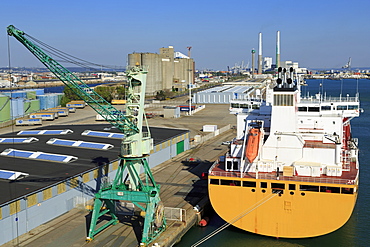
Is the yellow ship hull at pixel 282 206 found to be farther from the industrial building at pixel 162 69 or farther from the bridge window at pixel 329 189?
the industrial building at pixel 162 69

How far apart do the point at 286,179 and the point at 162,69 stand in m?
119

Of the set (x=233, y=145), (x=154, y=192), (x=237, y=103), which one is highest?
(x=237, y=103)

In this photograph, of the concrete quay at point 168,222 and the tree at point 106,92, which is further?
the tree at point 106,92

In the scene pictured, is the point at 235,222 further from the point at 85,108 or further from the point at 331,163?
the point at 85,108

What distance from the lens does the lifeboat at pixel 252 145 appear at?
79.2 ft

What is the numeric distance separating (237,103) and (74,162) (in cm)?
1409

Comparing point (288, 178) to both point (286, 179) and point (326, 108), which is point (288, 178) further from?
point (326, 108)

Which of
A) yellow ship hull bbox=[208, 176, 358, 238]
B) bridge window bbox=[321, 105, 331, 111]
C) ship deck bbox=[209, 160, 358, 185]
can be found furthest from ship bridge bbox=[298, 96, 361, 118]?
yellow ship hull bbox=[208, 176, 358, 238]

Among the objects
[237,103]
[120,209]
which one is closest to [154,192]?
[120,209]

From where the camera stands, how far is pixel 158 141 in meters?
39.9

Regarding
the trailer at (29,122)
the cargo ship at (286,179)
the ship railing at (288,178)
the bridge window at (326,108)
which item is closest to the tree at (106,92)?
the trailer at (29,122)

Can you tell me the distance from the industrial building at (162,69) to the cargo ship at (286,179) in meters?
91.9

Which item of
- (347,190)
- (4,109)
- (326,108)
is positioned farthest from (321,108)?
(4,109)

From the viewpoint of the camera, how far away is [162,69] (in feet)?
458
